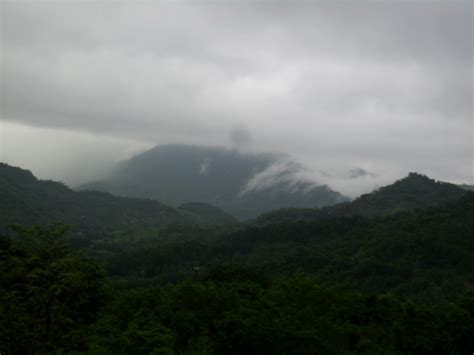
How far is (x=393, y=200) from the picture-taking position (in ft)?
541

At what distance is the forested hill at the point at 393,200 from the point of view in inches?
6235

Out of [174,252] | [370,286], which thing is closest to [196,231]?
[174,252]

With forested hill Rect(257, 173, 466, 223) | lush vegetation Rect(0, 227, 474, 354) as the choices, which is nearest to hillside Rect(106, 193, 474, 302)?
lush vegetation Rect(0, 227, 474, 354)

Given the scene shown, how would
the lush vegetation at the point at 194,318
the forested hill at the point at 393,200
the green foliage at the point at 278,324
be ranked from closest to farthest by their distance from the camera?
the lush vegetation at the point at 194,318 < the green foliage at the point at 278,324 < the forested hill at the point at 393,200

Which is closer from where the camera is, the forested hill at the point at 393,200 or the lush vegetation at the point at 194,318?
the lush vegetation at the point at 194,318

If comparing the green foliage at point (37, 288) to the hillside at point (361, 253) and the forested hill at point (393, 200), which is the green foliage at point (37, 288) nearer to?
the hillside at point (361, 253)

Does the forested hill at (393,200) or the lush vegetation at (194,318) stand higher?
the forested hill at (393,200)

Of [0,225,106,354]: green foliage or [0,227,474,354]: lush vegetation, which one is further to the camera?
[0,227,474,354]: lush vegetation

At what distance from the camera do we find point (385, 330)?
2141cm

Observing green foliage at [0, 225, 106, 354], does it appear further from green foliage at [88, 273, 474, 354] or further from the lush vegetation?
green foliage at [88, 273, 474, 354]

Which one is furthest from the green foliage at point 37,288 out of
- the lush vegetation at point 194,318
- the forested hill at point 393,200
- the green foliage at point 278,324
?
the forested hill at point 393,200

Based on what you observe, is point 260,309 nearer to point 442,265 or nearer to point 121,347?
point 121,347

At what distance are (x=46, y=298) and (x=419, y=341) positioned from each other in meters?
14.1

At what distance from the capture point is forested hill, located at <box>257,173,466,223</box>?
158 meters
